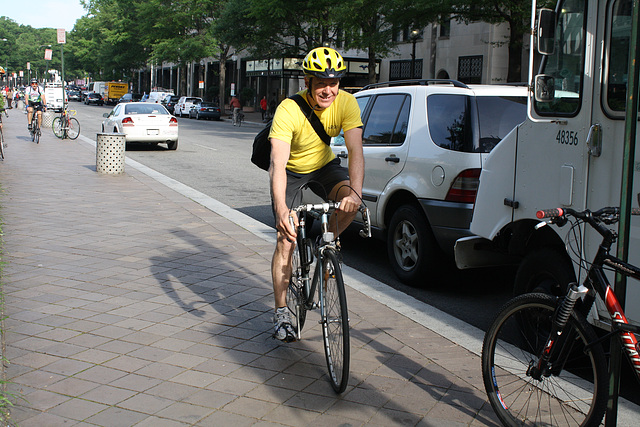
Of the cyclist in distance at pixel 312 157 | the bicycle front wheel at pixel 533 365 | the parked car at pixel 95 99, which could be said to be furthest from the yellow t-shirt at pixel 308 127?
the parked car at pixel 95 99

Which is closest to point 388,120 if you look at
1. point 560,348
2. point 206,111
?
point 560,348

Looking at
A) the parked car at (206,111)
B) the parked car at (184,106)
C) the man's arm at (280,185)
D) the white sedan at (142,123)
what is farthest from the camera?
the parked car at (184,106)

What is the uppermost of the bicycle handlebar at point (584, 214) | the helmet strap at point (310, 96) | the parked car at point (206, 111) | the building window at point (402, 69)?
the building window at point (402, 69)

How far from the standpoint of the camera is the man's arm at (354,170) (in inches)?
159

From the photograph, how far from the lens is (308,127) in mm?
4441

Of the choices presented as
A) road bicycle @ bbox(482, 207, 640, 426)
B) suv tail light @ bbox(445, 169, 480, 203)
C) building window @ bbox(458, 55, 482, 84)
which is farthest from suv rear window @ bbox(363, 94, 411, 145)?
building window @ bbox(458, 55, 482, 84)

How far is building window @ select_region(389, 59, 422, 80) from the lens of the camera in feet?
136

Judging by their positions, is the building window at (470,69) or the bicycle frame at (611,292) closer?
the bicycle frame at (611,292)

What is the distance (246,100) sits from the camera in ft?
202

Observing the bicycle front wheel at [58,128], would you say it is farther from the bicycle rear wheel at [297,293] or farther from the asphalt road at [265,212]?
the bicycle rear wheel at [297,293]

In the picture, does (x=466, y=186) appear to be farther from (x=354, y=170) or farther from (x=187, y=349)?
(x=187, y=349)

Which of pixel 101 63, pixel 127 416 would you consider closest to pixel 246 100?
pixel 101 63

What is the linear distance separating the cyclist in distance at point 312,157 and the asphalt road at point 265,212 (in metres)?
1.83

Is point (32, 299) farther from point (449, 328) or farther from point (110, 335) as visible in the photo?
point (449, 328)
